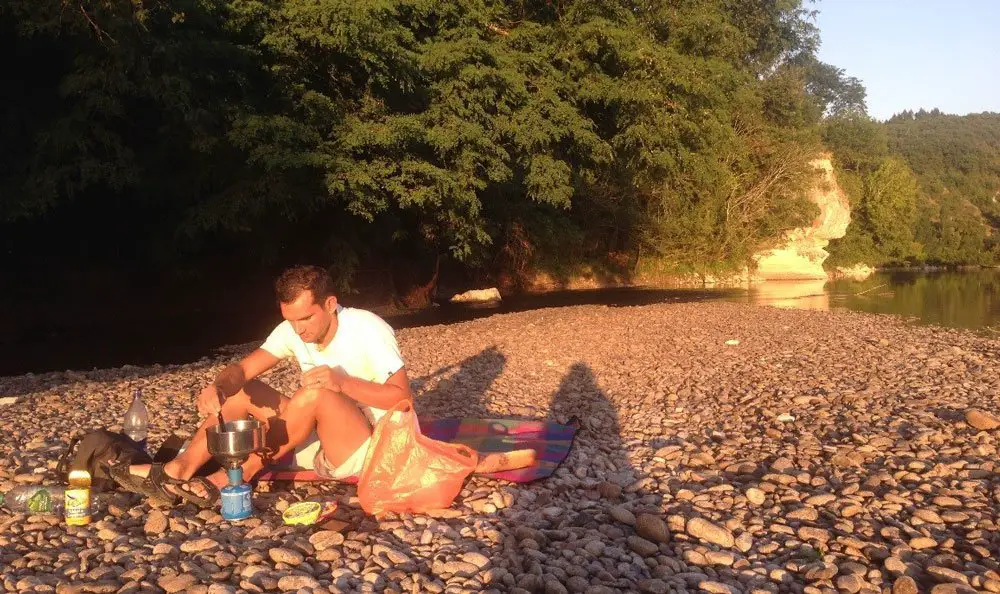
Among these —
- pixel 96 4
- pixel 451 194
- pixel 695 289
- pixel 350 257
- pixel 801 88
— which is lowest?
pixel 695 289

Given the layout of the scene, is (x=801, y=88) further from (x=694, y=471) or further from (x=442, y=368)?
(x=694, y=471)

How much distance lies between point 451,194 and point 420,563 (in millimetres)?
16094

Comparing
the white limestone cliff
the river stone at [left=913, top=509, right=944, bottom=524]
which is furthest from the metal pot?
the white limestone cliff

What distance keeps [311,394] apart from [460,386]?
5696mm

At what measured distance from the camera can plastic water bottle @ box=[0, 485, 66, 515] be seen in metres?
4.77

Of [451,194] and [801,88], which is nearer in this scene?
[451,194]

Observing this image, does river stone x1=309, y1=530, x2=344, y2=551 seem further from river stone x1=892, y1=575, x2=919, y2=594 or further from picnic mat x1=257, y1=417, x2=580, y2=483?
river stone x1=892, y1=575, x2=919, y2=594

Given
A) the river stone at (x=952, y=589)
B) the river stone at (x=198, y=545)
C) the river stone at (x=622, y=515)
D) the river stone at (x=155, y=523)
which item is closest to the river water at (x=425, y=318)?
the river stone at (x=155, y=523)

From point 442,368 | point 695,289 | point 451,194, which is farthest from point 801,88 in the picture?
point 442,368

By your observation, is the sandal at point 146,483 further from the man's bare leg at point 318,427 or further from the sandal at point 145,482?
the man's bare leg at point 318,427

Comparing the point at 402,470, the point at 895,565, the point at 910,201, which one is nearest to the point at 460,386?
the point at 402,470

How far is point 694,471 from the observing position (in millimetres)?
6121

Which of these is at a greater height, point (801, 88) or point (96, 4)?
point (801, 88)

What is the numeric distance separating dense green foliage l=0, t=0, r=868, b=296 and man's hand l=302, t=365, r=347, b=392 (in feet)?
38.8
